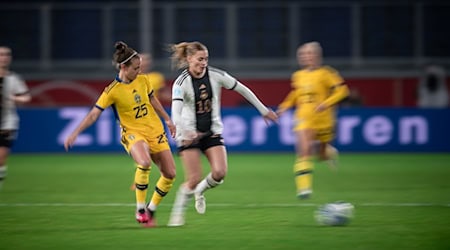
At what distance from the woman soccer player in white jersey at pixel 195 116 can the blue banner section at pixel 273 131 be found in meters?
12.0

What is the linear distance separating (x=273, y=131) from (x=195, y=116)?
12.7 m

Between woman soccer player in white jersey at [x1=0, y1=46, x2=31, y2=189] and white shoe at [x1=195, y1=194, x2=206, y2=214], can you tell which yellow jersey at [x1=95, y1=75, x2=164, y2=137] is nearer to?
white shoe at [x1=195, y1=194, x2=206, y2=214]

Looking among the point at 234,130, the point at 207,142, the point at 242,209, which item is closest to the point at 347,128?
the point at 234,130

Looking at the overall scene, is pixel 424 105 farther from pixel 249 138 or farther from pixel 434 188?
pixel 434 188

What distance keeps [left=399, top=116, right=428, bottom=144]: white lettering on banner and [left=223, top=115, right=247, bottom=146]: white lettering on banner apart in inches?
147

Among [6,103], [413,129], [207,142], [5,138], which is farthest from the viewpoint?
[413,129]

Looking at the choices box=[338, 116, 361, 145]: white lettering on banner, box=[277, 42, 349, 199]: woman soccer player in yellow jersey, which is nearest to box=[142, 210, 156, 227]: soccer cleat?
box=[277, 42, 349, 199]: woman soccer player in yellow jersey

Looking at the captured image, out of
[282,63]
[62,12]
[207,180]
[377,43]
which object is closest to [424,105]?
[377,43]

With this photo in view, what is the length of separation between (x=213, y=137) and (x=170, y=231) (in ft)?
4.10

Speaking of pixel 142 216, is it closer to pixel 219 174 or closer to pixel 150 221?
pixel 150 221

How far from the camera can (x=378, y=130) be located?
2288 centimetres

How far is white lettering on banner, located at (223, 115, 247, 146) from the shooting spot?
74.6 feet

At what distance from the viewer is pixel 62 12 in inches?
1051

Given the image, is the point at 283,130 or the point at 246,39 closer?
the point at 283,130
